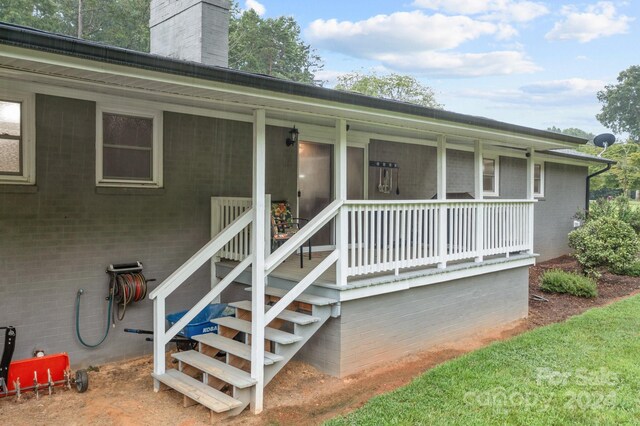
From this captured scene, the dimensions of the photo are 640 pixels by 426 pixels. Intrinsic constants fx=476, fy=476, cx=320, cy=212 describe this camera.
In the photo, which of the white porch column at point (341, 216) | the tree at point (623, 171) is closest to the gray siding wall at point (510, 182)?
the white porch column at point (341, 216)

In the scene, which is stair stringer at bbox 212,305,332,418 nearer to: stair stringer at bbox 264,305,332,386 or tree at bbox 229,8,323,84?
stair stringer at bbox 264,305,332,386

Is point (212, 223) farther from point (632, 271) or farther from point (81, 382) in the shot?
point (632, 271)

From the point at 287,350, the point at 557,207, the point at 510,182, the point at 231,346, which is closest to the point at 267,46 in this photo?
the point at 557,207

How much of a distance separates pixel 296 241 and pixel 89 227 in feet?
7.39

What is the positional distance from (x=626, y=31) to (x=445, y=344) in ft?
107

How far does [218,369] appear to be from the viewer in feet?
14.1

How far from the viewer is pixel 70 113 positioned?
484 centimetres

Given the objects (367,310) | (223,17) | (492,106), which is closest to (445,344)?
(367,310)

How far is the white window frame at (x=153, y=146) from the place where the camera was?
16.6 feet

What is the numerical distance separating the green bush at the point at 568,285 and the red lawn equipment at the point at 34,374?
7852 mm

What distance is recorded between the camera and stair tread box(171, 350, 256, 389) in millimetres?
4020

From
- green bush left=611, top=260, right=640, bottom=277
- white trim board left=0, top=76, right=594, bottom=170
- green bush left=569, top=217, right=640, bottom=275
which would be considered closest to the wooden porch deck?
white trim board left=0, top=76, right=594, bottom=170

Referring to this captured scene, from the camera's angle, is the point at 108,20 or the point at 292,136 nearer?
the point at 292,136

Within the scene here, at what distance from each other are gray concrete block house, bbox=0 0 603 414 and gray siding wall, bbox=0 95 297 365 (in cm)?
1
